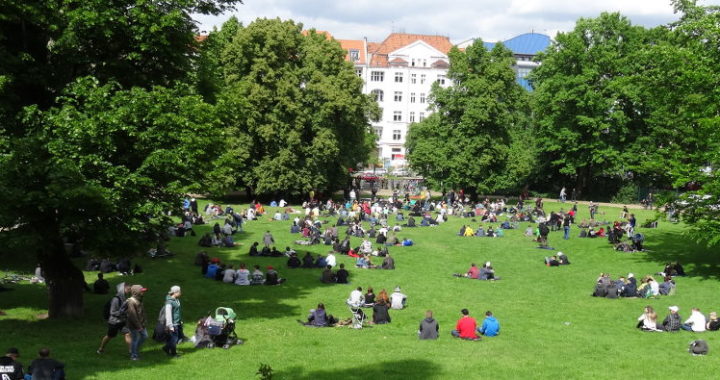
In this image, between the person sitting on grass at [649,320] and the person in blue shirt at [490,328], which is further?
the person sitting on grass at [649,320]

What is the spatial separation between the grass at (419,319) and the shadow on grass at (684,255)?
0.40ft

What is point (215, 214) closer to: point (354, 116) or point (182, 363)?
point (354, 116)

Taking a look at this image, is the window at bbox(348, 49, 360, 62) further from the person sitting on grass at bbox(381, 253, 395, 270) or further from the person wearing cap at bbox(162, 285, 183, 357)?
the person wearing cap at bbox(162, 285, 183, 357)

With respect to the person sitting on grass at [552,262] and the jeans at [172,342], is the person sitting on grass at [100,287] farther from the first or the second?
the person sitting on grass at [552,262]

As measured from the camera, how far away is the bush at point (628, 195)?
61.7 m

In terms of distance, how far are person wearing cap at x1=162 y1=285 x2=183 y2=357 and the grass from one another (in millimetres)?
298

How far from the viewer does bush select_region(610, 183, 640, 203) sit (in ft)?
202

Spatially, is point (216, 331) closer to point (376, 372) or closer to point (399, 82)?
point (376, 372)

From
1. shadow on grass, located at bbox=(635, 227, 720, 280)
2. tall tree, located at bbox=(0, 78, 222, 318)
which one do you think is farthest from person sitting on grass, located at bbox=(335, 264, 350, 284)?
shadow on grass, located at bbox=(635, 227, 720, 280)

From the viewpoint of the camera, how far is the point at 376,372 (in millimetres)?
15117

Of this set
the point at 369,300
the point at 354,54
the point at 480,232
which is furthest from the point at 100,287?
the point at 354,54

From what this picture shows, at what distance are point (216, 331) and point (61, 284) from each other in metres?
6.08

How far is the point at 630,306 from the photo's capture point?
2470cm

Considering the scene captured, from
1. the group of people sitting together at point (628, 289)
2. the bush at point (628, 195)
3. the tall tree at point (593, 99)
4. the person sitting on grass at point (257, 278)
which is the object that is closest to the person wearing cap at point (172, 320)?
the person sitting on grass at point (257, 278)
